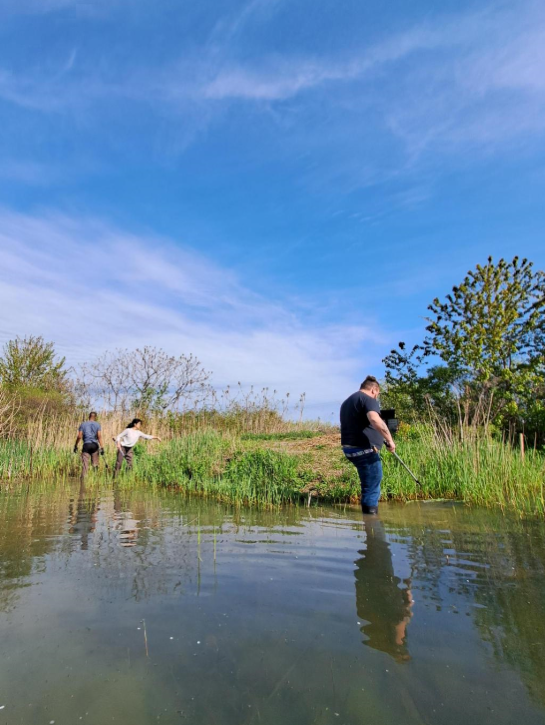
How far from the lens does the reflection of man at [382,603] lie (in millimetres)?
2656

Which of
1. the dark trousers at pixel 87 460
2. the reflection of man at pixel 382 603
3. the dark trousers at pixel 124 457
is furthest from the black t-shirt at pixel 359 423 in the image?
the dark trousers at pixel 87 460

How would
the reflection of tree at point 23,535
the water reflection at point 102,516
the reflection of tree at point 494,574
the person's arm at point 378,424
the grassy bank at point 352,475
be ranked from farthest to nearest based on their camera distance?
1. the grassy bank at point 352,475
2. the person's arm at point 378,424
3. the water reflection at point 102,516
4. the reflection of tree at point 23,535
5. the reflection of tree at point 494,574

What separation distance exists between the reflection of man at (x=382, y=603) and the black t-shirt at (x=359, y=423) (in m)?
1.83

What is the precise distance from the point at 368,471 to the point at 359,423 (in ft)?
2.27

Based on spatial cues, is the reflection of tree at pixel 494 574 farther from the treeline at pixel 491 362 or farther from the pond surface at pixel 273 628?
the treeline at pixel 491 362

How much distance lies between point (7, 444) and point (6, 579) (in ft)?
35.8

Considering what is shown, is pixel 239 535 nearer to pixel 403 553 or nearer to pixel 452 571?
pixel 403 553

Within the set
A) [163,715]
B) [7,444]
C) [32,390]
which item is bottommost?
[163,715]

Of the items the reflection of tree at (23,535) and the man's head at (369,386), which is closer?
the reflection of tree at (23,535)

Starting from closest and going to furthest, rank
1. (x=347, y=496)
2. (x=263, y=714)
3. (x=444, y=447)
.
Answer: (x=263, y=714), (x=347, y=496), (x=444, y=447)

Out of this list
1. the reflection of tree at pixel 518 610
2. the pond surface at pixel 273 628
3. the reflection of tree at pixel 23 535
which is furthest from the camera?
the reflection of tree at pixel 23 535

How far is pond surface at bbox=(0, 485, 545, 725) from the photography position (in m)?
2.08

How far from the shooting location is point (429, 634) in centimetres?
275

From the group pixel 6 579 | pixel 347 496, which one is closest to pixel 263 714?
pixel 6 579
